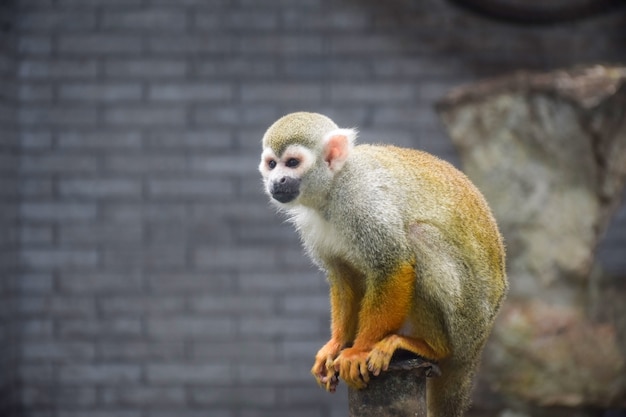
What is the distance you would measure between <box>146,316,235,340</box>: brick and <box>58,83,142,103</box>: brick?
59.7 inches

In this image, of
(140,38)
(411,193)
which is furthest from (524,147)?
(140,38)

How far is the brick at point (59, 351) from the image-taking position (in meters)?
5.98

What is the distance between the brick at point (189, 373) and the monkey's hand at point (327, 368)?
310 cm

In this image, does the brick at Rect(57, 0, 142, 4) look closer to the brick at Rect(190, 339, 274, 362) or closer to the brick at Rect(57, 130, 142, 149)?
the brick at Rect(57, 130, 142, 149)

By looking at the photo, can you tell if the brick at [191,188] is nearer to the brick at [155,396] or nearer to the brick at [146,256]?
the brick at [146,256]

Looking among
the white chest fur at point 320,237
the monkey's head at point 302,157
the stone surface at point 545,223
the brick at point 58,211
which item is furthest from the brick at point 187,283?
the monkey's head at point 302,157

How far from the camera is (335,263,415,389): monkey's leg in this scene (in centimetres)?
273

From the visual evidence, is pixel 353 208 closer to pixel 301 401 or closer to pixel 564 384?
pixel 564 384

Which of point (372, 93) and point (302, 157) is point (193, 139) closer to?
Answer: point (372, 93)

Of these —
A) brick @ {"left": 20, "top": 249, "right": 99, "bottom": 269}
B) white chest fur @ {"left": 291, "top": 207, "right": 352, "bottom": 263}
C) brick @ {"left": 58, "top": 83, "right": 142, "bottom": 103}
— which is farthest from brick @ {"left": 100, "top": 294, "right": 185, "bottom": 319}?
white chest fur @ {"left": 291, "top": 207, "right": 352, "bottom": 263}

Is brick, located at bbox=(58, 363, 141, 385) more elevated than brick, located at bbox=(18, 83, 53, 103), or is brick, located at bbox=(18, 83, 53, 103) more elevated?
brick, located at bbox=(18, 83, 53, 103)

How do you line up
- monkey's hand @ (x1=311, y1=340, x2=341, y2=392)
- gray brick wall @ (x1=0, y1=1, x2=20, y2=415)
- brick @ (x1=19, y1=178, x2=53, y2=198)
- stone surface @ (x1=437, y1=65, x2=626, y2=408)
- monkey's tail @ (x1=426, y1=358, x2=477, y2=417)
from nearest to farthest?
monkey's hand @ (x1=311, y1=340, x2=341, y2=392), monkey's tail @ (x1=426, y1=358, x2=477, y2=417), stone surface @ (x1=437, y1=65, x2=626, y2=408), gray brick wall @ (x1=0, y1=1, x2=20, y2=415), brick @ (x1=19, y1=178, x2=53, y2=198)

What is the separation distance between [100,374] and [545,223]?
3.14 metres

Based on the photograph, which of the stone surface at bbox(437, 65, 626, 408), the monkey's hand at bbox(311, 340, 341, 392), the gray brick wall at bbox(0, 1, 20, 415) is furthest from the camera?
the gray brick wall at bbox(0, 1, 20, 415)
